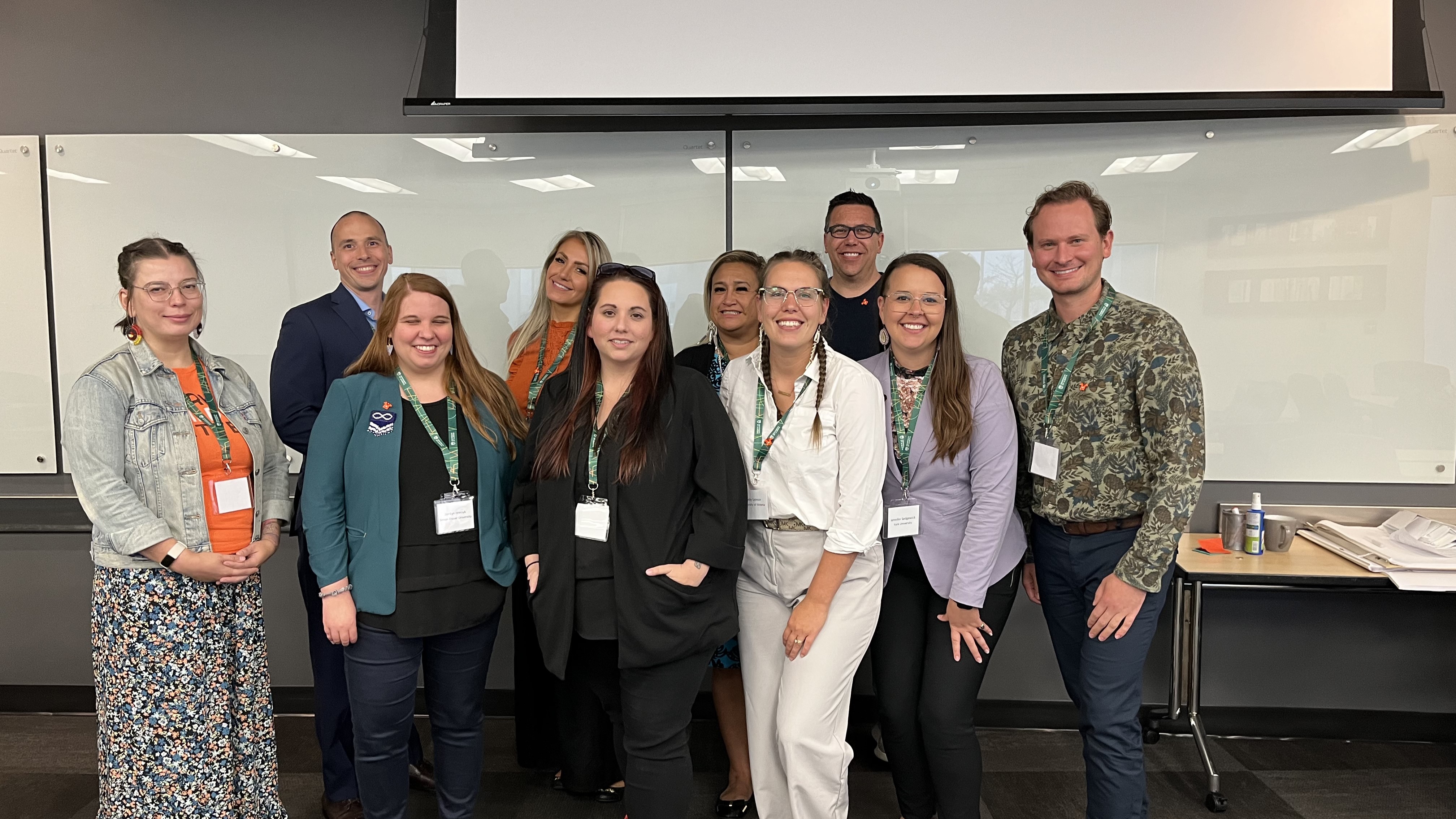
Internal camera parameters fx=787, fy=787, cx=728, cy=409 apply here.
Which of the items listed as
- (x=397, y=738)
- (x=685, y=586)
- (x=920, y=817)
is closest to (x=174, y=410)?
(x=397, y=738)

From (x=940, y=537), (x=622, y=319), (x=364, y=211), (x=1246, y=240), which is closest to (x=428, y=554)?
(x=622, y=319)

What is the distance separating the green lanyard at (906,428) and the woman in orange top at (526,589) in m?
1.10

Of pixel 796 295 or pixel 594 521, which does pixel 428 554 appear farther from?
pixel 796 295

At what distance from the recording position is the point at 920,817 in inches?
88.6

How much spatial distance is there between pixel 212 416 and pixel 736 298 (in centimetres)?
155

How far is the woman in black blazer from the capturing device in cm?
191

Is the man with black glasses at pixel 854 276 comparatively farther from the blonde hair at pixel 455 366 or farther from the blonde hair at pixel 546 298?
the blonde hair at pixel 455 366

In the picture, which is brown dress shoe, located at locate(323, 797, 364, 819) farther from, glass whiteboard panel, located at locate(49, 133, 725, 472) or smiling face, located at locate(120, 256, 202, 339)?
glass whiteboard panel, located at locate(49, 133, 725, 472)

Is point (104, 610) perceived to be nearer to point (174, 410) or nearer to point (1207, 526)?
point (174, 410)

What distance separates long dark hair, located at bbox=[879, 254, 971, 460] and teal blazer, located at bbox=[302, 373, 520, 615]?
1390 millimetres

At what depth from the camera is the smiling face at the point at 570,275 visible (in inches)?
109

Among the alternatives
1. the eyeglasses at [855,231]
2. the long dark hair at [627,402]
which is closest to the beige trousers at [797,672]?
the long dark hair at [627,402]

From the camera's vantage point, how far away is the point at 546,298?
284cm

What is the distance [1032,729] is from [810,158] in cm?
259
